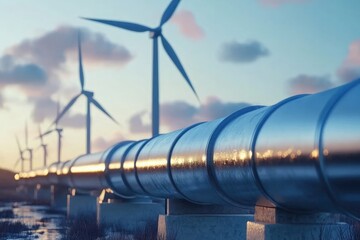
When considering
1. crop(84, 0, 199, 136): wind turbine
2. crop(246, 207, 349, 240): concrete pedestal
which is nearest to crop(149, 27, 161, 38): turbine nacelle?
crop(84, 0, 199, 136): wind turbine

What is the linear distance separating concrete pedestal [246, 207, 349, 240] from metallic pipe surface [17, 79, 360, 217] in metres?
0.28

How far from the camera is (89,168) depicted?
2672cm

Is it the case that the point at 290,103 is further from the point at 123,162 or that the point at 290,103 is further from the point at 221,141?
the point at 123,162

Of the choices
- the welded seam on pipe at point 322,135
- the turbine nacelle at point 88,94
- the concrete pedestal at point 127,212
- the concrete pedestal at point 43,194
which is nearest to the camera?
the welded seam on pipe at point 322,135

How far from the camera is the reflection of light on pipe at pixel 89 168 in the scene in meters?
23.5

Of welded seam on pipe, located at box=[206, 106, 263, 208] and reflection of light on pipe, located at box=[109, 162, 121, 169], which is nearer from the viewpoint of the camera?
welded seam on pipe, located at box=[206, 106, 263, 208]

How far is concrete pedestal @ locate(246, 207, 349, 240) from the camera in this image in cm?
935

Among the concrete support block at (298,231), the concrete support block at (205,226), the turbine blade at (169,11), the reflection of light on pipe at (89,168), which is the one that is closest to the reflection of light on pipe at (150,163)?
the concrete support block at (205,226)

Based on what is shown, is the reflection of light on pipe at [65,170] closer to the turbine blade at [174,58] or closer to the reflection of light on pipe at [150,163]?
the turbine blade at [174,58]

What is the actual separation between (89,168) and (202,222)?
12.6m

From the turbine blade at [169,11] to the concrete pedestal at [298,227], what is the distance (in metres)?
21.1

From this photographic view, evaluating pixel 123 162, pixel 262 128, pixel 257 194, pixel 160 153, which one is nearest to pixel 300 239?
pixel 257 194

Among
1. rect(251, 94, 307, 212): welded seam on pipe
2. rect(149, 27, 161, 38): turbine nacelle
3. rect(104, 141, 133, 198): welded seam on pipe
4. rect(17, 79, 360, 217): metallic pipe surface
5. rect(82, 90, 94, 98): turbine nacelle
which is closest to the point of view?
rect(17, 79, 360, 217): metallic pipe surface

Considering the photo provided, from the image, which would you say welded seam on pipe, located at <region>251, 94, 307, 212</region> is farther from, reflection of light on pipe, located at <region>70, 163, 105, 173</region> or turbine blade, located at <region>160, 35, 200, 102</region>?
turbine blade, located at <region>160, 35, 200, 102</region>
